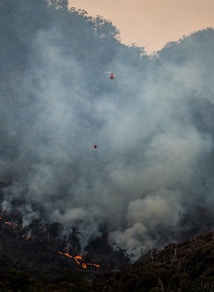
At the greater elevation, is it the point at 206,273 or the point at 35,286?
the point at 206,273

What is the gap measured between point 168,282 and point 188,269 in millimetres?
13418

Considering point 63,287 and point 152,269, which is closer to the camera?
point 63,287

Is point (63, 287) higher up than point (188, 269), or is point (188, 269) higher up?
point (188, 269)

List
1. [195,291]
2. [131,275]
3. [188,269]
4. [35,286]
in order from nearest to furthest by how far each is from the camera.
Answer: [195,291] → [35,286] → [188,269] → [131,275]

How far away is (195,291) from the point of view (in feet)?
283

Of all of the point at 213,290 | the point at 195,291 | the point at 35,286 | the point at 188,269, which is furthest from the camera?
the point at 188,269

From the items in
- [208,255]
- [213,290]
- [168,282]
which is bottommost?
[213,290]

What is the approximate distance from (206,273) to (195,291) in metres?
17.6

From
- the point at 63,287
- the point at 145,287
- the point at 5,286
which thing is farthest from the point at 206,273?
the point at 5,286

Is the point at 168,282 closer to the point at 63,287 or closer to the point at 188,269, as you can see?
the point at 188,269

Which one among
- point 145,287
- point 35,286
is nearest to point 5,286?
point 35,286

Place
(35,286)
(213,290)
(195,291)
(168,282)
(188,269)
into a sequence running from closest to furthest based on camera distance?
(213,290) → (195,291) → (35,286) → (168,282) → (188,269)

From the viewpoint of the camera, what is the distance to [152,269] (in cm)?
12538

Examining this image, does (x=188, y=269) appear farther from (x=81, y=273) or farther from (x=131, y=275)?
(x=81, y=273)
